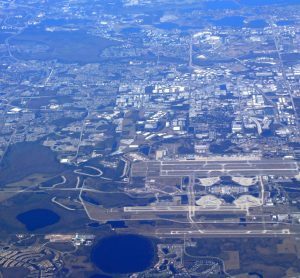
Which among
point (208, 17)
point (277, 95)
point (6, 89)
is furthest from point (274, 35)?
point (6, 89)

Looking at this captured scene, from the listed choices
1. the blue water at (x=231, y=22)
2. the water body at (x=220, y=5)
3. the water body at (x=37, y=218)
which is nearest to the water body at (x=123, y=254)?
the water body at (x=37, y=218)

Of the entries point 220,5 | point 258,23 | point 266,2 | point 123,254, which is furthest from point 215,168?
point 266,2

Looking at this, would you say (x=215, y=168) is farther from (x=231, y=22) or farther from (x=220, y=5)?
(x=220, y=5)

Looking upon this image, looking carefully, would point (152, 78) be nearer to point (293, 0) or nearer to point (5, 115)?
point (5, 115)

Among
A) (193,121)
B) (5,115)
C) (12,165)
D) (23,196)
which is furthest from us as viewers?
(5,115)

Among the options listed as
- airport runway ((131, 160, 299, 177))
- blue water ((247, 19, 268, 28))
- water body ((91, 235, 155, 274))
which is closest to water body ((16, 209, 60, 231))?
water body ((91, 235, 155, 274))

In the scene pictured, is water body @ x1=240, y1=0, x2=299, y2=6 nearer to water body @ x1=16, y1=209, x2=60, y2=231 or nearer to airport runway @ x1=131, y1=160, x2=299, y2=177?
airport runway @ x1=131, y1=160, x2=299, y2=177

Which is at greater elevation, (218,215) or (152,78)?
(152,78)
